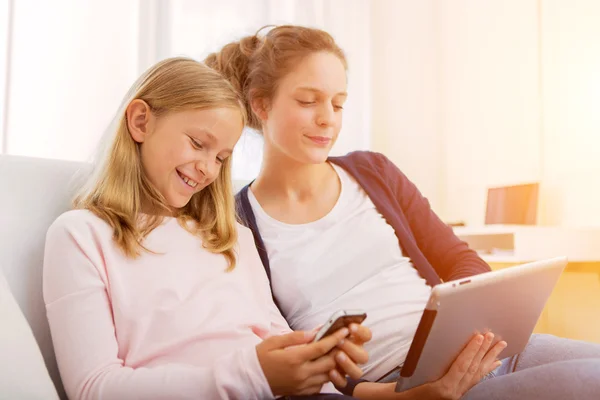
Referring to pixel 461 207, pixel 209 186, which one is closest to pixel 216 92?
pixel 209 186

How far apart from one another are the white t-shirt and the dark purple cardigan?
0.7 inches

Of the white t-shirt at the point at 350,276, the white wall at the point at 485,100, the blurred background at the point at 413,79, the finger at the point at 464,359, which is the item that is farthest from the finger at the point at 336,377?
the white wall at the point at 485,100

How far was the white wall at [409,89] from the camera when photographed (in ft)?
10.9

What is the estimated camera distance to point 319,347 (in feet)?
2.22

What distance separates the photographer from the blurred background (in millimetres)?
2135

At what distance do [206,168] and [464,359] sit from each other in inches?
19.9

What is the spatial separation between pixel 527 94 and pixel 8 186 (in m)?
2.47

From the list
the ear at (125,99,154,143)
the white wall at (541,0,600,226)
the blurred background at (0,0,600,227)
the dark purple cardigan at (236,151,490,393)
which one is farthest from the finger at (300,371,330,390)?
the white wall at (541,0,600,226)

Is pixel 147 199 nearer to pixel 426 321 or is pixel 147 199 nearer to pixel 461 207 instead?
pixel 426 321

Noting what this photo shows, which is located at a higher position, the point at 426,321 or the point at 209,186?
the point at 209,186

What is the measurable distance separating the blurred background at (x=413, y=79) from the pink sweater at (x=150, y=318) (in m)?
0.55

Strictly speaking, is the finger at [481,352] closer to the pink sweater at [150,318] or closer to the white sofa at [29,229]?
the pink sweater at [150,318]

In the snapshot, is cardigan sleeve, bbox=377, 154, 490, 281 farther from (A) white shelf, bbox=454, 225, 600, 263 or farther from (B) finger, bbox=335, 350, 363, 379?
(A) white shelf, bbox=454, 225, 600, 263

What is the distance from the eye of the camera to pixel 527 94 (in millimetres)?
2764
